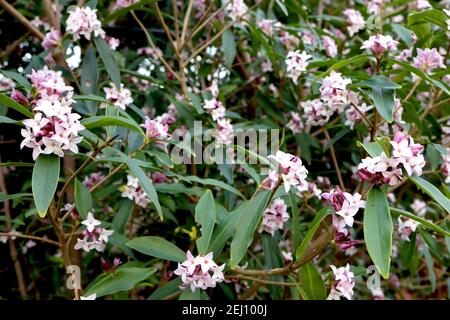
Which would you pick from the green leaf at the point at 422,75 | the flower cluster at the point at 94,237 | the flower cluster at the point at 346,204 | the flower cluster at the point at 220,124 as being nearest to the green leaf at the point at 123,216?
the flower cluster at the point at 94,237

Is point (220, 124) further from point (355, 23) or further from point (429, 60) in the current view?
point (355, 23)

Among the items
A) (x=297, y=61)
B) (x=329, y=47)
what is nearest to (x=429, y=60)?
(x=297, y=61)

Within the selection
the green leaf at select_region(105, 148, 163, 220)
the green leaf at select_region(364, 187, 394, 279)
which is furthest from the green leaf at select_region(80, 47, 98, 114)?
the green leaf at select_region(364, 187, 394, 279)

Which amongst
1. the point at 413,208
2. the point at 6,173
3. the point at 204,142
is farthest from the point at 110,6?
the point at 413,208

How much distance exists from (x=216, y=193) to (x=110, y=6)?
0.81 m

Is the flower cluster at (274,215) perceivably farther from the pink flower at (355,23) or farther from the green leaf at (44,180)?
the pink flower at (355,23)

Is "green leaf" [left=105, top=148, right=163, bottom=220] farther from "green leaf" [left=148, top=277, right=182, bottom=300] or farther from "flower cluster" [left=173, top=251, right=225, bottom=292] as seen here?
"green leaf" [left=148, top=277, right=182, bottom=300]

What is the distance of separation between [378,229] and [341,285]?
1.00 ft

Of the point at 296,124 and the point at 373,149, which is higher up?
the point at 296,124

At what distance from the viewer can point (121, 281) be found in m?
1.08

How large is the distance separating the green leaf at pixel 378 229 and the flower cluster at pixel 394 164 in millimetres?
23

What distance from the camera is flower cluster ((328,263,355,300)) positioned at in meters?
1.08

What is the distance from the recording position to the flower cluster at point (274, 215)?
118 centimetres
